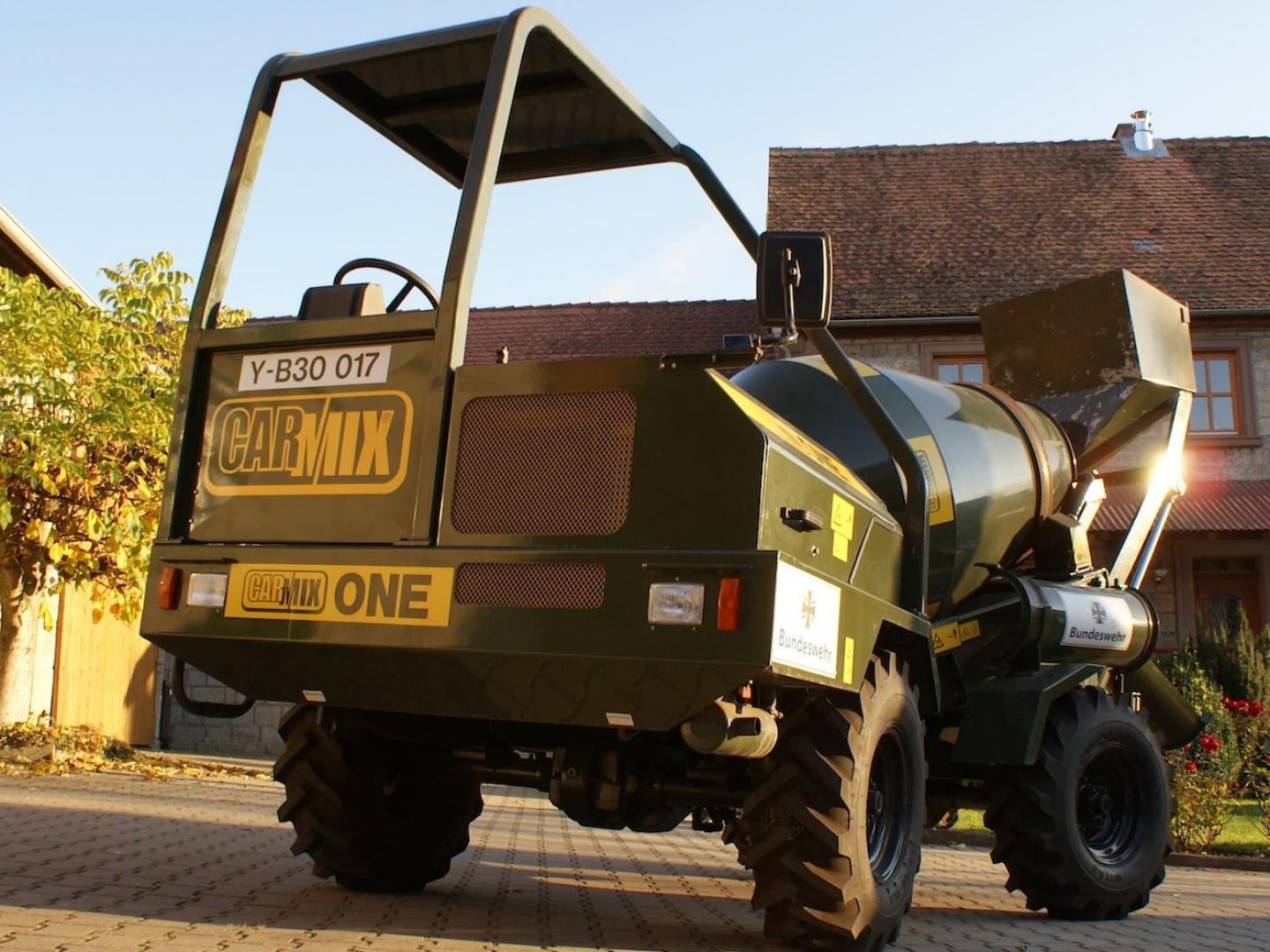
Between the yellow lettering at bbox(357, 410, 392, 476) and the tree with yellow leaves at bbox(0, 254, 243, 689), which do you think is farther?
the tree with yellow leaves at bbox(0, 254, 243, 689)

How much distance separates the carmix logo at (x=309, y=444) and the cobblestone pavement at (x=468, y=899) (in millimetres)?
1495

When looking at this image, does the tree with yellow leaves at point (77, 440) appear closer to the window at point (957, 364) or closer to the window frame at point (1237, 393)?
the window at point (957, 364)

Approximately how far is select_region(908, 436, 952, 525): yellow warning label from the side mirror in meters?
1.93

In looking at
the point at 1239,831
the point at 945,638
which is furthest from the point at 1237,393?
the point at 945,638

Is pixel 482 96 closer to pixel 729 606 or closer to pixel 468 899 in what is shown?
pixel 729 606

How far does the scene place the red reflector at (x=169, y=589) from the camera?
5039mm

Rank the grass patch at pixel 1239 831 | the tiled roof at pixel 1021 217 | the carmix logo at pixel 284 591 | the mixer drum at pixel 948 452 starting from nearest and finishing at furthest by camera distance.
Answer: the carmix logo at pixel 284 591, the mixer drum at pixel 948 452, the grass patch at pixel 1239 831, the tiled roof at pixel 1021 217

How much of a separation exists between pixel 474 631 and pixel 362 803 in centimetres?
171

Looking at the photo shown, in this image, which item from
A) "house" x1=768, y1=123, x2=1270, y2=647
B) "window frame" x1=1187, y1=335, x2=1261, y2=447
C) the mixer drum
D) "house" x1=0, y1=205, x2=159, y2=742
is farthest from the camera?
"window frame" x1=1187, y1=335, x2=1261, y2=447

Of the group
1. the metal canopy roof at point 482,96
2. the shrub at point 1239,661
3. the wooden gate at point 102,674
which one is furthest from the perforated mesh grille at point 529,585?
the shrub at point 1239,661

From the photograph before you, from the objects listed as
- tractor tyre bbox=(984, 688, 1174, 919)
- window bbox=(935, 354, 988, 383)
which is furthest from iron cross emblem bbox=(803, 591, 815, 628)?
window bbox=(935, 354, 988, 383)

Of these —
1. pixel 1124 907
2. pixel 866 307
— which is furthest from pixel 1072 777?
pixel 866 307

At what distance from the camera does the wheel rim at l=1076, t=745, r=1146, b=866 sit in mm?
7145

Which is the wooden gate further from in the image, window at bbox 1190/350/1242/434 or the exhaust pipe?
window at bbox 1190/350/1242/434
